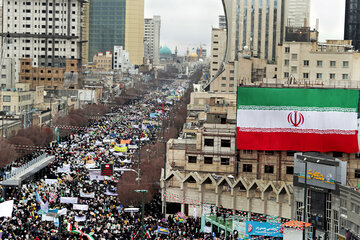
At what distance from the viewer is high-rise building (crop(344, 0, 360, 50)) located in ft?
536

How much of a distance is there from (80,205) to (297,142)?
15.1 m

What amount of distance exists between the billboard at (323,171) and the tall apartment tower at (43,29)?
124 meters

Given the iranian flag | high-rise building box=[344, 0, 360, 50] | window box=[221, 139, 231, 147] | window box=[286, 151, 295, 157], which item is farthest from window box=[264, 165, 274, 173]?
high-rise building box=[344, 0, 360, 50]

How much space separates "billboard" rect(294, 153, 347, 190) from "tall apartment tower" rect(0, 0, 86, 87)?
124 metres

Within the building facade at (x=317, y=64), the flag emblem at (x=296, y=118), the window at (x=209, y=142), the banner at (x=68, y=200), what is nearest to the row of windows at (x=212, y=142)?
the window at (x=209, y=142)

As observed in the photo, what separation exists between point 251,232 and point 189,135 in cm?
2111

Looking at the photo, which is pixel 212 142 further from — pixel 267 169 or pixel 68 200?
pixel 68 200

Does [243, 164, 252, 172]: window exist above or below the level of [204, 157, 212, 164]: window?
below

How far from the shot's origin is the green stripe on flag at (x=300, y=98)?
157 ft

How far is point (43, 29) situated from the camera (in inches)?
6462

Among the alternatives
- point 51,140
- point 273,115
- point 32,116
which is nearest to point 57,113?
point 32,116

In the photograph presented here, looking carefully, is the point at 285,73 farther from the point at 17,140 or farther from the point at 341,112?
the point at 17,140

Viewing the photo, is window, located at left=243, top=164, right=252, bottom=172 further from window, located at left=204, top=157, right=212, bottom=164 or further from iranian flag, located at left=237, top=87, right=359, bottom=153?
window, located at left=204, top=157, right=212, bottom=164

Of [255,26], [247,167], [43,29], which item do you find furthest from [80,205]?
[43,29]
